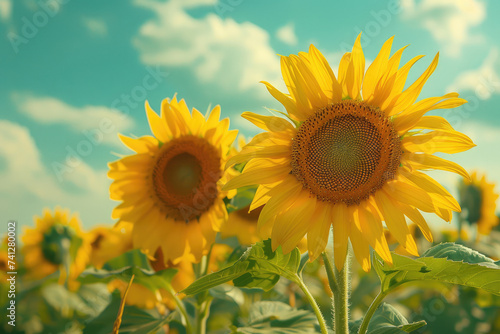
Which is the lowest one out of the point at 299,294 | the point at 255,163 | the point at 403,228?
the point at 299,294

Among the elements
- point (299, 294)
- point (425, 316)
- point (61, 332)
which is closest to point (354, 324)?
point (299, 294)

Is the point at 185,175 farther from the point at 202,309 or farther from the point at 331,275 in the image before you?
the point at 331,275

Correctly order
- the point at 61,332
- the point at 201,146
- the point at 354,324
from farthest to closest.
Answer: the point at 61,332, the point at 201,146, the point at 354,324

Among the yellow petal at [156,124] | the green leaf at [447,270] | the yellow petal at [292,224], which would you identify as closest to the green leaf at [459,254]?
the green leaf at [447,270]

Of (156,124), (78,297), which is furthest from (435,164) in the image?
(78,297)

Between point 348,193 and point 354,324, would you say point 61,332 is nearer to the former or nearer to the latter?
point 354,324

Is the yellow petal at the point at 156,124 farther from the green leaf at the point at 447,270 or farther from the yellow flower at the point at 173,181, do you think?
the green leaf at the point at 447,270
